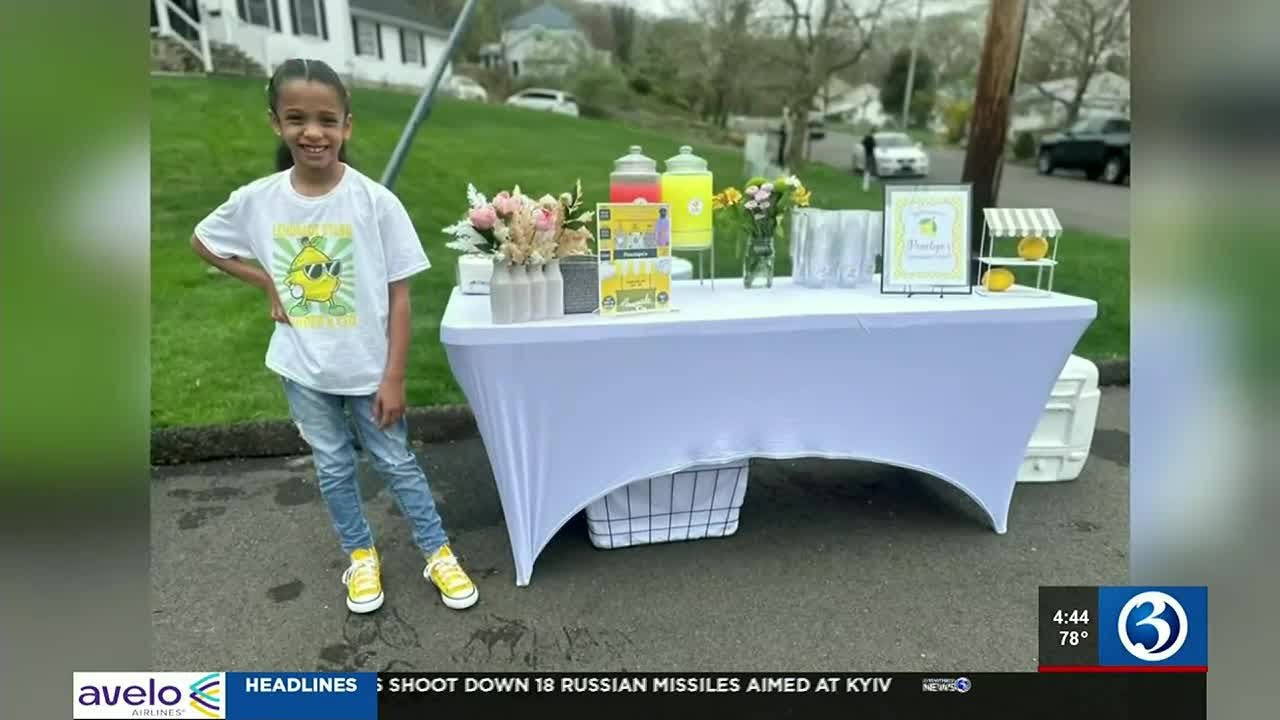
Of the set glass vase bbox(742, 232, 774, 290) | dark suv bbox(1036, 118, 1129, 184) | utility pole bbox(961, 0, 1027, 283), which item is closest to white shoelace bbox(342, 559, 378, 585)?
glass vase bbox(742, 232, 774, 290)

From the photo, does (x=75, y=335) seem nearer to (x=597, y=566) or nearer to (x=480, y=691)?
(x=480, y=691)

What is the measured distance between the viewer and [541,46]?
4609 mm

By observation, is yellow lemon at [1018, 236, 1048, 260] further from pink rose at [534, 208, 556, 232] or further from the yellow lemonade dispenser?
pink rose at [534, 208, 556, 232]

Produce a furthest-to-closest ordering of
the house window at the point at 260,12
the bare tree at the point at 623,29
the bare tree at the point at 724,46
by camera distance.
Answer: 1. the bare tree at the point at 724,46
2. the bare tree at the point at 623,29
3. the house window at the point at 260,12

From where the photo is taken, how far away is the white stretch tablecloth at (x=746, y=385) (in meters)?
1.75

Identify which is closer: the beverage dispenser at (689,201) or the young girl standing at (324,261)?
the young girl standing at (324,261)

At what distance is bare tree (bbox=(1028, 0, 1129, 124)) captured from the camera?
3332 mm

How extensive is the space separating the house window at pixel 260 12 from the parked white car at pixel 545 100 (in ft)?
6.29

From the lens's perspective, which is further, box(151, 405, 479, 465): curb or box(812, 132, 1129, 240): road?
box(812, 132, 1129, 240): road

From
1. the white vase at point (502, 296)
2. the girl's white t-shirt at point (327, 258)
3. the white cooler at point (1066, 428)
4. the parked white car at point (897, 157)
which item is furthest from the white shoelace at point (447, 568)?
the parked white car at point (897, 157)

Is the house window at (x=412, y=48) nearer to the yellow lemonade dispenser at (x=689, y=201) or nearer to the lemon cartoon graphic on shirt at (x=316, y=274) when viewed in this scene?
the yellow lemonade dispenser at (x=689, y=201)

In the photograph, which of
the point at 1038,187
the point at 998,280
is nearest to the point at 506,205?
the point at 998,280

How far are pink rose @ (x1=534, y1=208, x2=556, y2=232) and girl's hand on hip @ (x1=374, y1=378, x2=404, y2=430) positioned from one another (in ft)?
1.67

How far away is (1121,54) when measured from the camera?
2.91 m
